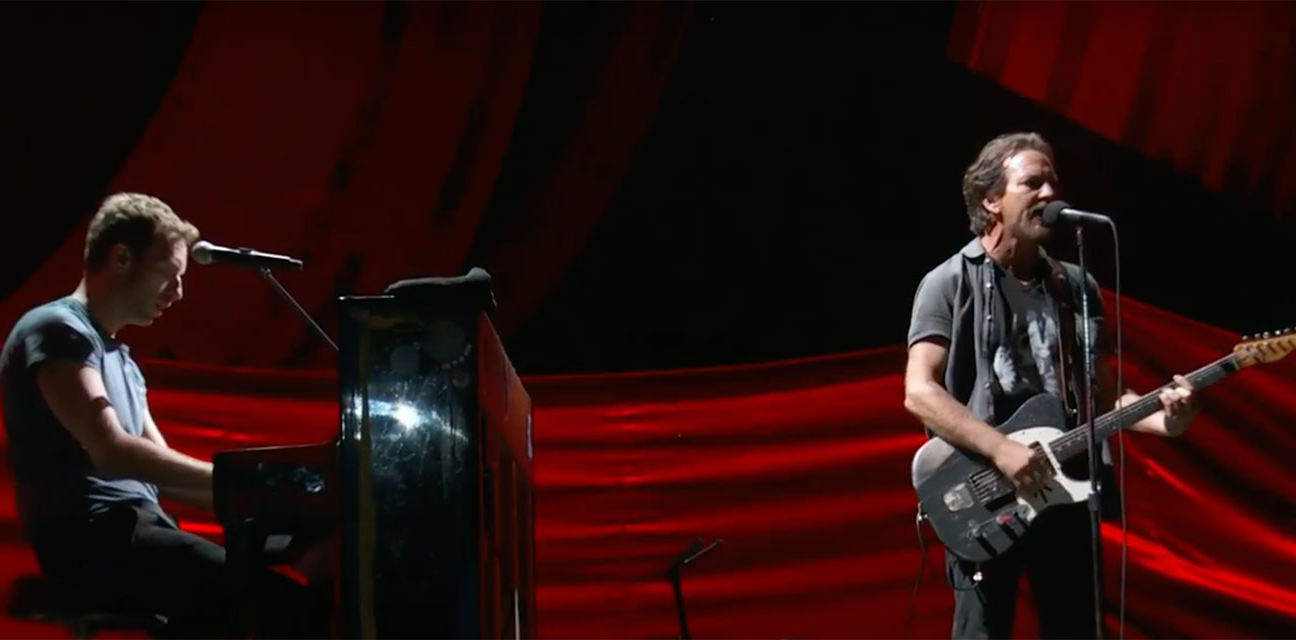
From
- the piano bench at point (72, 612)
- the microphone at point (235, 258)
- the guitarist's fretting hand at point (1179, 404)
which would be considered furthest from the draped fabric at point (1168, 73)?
the piano bench at point (72, 612)

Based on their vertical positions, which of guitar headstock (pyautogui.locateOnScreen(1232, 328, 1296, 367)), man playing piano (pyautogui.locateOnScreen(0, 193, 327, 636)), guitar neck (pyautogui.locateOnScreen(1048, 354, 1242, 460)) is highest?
guitar headstock (pyautogui.locateOnScreen(1232, 328, 1296, 367))

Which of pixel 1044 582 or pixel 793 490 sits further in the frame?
pixel 793 490

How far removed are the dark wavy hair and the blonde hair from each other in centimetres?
195

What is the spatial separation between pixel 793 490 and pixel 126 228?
2.09 metres

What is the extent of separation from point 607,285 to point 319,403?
0.94 m

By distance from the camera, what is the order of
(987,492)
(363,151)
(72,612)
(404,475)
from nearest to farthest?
(404,475), (72,612), (987,492), (363,151)

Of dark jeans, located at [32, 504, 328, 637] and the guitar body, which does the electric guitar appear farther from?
dark jeans, located at [32, 504, 328, 637]

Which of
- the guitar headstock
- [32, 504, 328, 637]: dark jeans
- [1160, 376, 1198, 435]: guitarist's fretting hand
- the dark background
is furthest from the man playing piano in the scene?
the guitar headstock

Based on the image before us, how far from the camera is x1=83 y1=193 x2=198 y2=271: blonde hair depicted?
10.7 ft

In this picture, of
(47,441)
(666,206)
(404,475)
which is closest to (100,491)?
(47,441)

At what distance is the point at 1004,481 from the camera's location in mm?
3400

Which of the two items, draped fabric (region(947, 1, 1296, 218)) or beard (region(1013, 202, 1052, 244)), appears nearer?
beard (region(1013, 202, 1052, 244))

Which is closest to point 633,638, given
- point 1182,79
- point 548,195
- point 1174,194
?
point 548,195

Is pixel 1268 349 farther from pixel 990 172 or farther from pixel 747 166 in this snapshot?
pixel 747 166
